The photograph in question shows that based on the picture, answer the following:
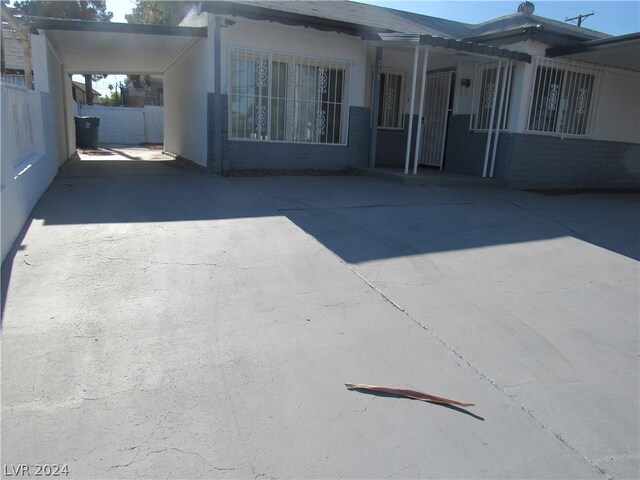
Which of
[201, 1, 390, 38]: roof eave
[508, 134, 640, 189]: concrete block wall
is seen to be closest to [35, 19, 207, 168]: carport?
[201, 1, 390, 38]: roof eave

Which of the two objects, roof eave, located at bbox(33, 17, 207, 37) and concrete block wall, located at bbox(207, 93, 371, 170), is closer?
roof eave, located at bbox(33, 17, 207, 37)

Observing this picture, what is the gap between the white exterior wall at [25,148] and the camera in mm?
4707

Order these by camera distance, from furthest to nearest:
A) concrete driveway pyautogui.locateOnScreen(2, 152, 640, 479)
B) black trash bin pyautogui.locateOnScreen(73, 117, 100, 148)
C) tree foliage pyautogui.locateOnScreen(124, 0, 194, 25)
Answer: tree foliage pyautogui.locateOnScreen(124, 0, 194, 25), black trash bin pyautogui.locateOnScreen(73, 117, 100, 148), concrete driveway pyautogui.locateOnScreen(2, 152, 640, 479)

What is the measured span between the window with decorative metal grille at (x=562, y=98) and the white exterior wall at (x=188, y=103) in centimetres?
754

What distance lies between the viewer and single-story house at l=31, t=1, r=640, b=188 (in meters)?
10.1

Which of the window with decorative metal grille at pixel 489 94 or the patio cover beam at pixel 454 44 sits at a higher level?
the patio cover beam at pixel 454 44

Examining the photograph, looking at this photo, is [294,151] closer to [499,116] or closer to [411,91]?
[411,91]

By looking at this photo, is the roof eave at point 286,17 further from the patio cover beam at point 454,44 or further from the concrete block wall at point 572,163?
the concrete block wall at point 572,163

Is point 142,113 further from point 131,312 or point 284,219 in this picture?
point 131,312

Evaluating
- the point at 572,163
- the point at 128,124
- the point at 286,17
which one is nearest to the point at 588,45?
the point at 572,163

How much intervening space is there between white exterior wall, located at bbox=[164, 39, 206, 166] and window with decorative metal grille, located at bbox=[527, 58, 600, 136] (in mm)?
7538

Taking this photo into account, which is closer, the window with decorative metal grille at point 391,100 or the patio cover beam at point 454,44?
the patio cover beam at point 454,44

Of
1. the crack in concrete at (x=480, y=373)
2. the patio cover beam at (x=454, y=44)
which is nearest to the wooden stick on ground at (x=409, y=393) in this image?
the crack in concrete at (x=480, y=373)

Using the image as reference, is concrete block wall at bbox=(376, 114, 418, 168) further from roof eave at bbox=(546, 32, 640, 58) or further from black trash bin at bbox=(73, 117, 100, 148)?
black trash bin at bbox=(73, 117, 100, 148)
